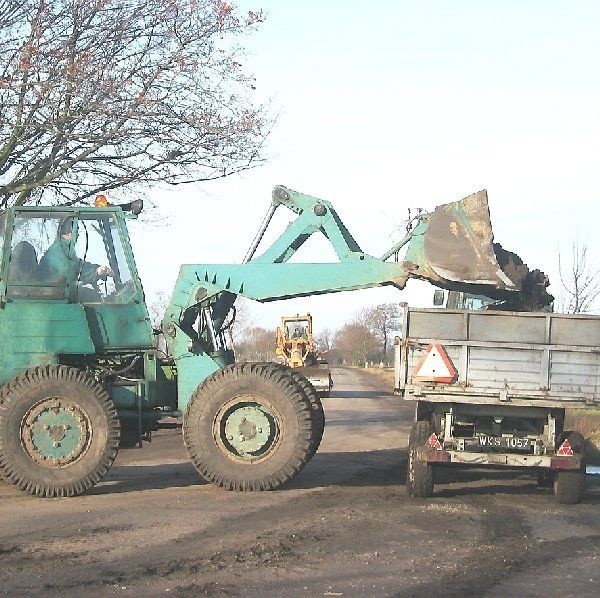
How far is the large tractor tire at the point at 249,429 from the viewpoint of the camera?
12203mm

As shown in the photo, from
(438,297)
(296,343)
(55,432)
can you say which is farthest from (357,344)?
(55,432)

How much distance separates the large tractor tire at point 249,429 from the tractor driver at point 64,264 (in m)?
1.91

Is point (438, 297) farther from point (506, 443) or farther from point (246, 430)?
point (246, 430)

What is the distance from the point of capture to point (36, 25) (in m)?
16.0

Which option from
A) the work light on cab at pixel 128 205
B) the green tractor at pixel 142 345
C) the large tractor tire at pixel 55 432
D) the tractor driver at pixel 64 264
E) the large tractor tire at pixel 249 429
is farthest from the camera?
the work light on cab at pixel 128 205

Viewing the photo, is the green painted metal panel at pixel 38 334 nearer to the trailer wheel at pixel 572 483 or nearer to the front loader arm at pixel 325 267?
the front loader arm at pixel 325 267

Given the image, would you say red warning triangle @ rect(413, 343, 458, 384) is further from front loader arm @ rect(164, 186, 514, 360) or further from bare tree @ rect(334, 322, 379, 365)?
bare tree @ rect(334, 322, 379, 365)

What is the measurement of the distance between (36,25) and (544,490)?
9.80 meters

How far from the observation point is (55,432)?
11984 millimetres

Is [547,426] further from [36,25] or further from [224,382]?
[36,25]

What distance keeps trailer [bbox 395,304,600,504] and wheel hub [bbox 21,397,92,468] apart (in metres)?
3.55

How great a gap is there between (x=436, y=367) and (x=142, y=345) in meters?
3.50

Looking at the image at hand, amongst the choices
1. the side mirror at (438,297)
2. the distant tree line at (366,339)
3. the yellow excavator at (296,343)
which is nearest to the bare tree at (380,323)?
the distant tree line at (366,339)

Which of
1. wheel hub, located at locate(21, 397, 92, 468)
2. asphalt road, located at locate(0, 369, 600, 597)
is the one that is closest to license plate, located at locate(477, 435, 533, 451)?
asphalt road, located at locate(0, 369, 600, 597)
